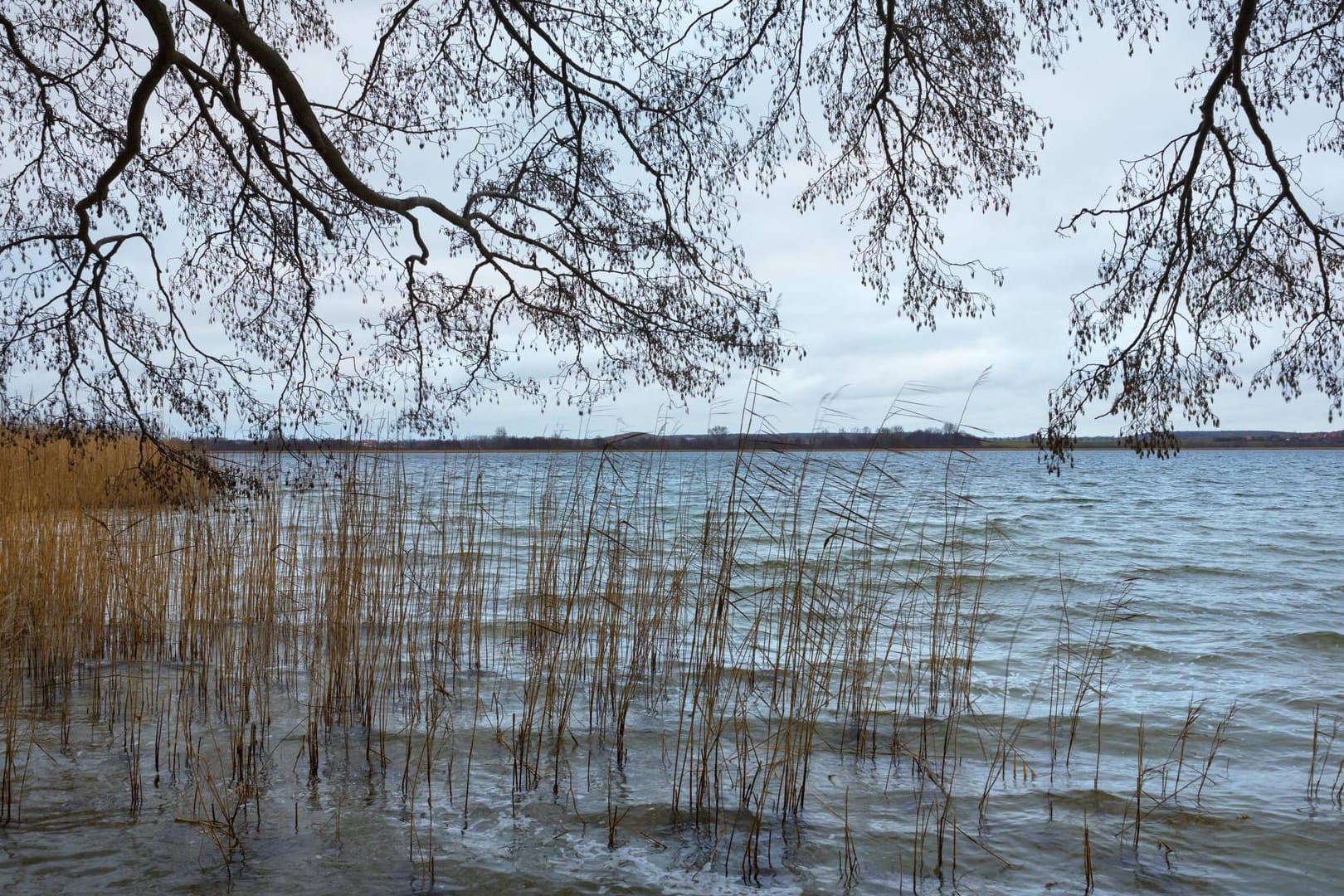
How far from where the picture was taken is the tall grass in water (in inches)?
169

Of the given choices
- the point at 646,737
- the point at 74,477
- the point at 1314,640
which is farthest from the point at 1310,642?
the point at 74,477

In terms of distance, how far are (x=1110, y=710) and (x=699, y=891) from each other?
3914 millimetres

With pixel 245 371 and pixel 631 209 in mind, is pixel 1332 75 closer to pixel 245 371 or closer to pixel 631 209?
pixel 631 209

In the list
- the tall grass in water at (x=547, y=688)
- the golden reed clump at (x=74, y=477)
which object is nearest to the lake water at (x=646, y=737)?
the tall grass in water at (x=547, y=688)

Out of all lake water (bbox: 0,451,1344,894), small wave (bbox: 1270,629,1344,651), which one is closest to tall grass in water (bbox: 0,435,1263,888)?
lake water (bbox: 0,451,1344,894)

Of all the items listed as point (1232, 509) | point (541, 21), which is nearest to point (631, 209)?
point (541, 21)

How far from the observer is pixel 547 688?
4852 mm

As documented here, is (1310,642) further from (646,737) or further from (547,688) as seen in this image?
(547,688)

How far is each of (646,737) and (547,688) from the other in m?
1.00

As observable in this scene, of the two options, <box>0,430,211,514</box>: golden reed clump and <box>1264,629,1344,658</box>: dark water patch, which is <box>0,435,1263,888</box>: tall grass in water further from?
<box>1264,629,1344,658</box>: dark water patch

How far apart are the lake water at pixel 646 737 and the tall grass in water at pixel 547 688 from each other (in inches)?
1.2

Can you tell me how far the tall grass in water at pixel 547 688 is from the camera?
169 inches

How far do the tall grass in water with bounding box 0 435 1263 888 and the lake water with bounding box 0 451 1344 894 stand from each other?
32 mm

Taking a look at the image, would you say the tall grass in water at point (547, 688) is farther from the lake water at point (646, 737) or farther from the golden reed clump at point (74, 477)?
the golden reed clump at point (74, 477)
